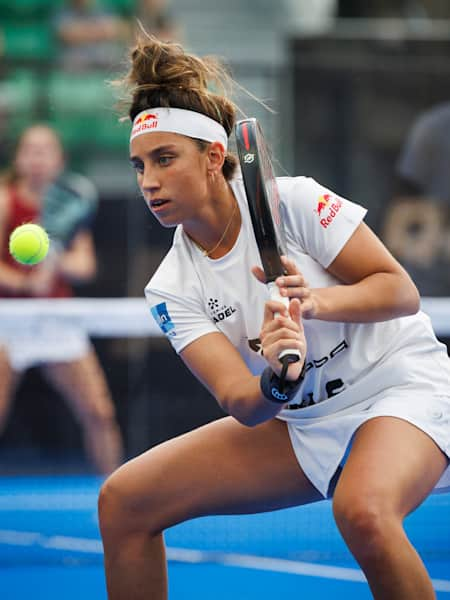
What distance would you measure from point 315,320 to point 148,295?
44 centimetres

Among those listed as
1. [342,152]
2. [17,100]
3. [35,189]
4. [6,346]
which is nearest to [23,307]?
[6,346]

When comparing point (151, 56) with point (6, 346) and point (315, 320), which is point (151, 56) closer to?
point (315, 320)

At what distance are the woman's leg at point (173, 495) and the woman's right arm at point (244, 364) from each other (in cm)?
22

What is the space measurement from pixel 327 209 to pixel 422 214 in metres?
3.24

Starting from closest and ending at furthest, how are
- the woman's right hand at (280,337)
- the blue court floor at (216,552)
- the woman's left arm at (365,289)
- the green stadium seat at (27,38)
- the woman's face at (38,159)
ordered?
the woman's right hand at (280,337) < the woman's left arm at (365,289) < the blue court floor at (216,552) < the woman's face at (38,159) < the green stadium seat at (27,38)

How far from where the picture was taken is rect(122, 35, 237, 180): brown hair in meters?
2.79

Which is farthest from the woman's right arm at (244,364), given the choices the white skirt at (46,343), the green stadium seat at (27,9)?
the green stadium seat at (27,9)

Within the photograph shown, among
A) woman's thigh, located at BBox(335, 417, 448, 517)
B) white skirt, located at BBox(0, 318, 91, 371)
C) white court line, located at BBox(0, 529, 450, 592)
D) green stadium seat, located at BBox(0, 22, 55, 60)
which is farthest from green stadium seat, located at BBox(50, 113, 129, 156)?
woman's thigh, located at BBox(335, 417, 448, 517)

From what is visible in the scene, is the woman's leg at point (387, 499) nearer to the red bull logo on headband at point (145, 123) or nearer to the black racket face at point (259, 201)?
the black racket face at point (259, 201)

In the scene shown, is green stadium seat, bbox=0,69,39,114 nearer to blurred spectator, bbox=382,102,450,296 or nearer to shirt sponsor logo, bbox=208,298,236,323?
blurred spectator, bbox=382,102,450,296

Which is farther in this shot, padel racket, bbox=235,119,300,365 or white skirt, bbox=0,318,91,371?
white skirt, bbox=0,318,91,371

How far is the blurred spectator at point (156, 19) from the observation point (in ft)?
23.9

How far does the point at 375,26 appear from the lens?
26.0 feet

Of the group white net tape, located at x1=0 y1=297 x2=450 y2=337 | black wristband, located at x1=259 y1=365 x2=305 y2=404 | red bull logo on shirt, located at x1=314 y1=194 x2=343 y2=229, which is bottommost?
white net tape, located at x1=0 y1=297 x2=450 y2=337
